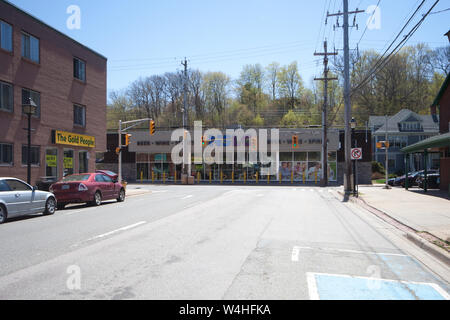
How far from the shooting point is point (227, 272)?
227 inches

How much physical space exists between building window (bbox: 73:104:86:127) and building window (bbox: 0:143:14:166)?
5480 mm

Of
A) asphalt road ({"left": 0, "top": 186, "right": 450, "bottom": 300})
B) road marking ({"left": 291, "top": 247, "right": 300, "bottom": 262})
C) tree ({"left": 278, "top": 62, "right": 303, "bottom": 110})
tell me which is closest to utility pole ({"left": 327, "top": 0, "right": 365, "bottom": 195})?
asphalt road ({"left": 0, "top": 186, "right": 450, "bottom": 300})

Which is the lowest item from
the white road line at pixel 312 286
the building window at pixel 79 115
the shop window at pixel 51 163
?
the white road line at pixel 312 286

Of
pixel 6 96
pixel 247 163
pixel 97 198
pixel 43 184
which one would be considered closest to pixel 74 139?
pixel 43 184

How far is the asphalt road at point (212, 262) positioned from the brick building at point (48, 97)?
9.88m

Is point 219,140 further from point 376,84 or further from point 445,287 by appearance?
Answer: point 445,287

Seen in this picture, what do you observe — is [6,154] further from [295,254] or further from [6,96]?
[295,254]

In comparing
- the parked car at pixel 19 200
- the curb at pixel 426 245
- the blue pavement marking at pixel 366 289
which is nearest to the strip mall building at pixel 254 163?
the parked car at pixel 19 200

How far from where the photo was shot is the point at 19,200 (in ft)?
39.1

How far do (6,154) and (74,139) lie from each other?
5.04 m

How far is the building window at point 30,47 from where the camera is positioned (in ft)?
65.0

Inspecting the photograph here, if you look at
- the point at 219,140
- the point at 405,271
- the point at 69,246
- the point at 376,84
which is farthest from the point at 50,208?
the point at 376,84

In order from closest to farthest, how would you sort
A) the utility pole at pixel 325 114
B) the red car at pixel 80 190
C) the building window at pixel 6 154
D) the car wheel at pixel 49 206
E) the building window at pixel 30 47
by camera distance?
1. the car wheel at pixel 49 206
2. the red car at pixel 80 190
3. the building window at pixel 6 154
4. the building window at pixel 30 47
5. the utility pole at pixel 325 114

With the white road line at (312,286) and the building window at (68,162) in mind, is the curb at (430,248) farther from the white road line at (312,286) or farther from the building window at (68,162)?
the building window at (68,162)
